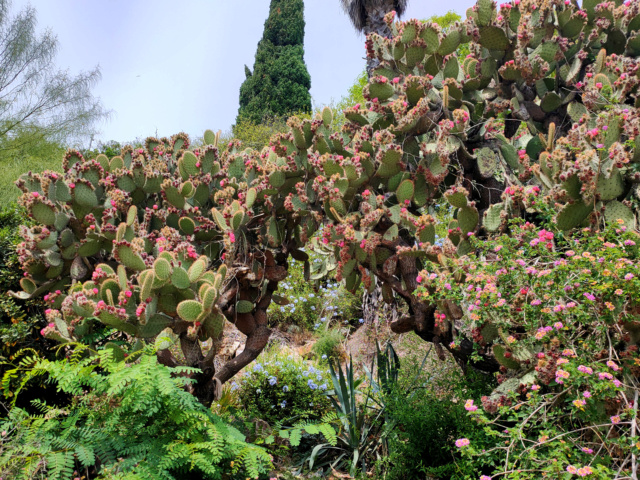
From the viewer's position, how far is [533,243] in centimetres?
225

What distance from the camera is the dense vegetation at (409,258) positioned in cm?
214

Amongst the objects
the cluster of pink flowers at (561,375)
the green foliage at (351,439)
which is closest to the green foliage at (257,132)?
the green foliage at (351,439)

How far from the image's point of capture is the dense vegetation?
214 cm

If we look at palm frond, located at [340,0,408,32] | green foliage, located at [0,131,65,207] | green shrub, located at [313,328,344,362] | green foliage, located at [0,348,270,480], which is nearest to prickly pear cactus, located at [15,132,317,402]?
green foliage, located at [0,348,270,480]

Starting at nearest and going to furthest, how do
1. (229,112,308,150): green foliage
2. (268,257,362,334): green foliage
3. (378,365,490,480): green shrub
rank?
(378,365,490,480): green shrub, (268,257,362,334): green foliage, (229,112,308,150): green foliage

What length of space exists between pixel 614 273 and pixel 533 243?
38 centimetres

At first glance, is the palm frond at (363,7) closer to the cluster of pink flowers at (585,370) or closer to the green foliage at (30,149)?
the green foliage at (30,149)

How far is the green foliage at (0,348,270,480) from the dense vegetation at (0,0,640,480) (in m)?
0.02

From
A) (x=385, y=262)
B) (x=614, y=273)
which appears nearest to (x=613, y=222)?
(x=614, y=273)

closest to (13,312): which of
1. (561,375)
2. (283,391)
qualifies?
(283,391)

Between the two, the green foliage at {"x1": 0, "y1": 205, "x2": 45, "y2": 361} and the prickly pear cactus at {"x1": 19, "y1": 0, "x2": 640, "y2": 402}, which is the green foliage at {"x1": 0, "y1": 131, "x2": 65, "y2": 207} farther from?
the prickly pear cactus at {"x1": 19, "y1": 0, "x2": 640, "y2": 402}

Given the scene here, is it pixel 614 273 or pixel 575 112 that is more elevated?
pixel 575 112

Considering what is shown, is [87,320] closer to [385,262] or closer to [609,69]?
[385,262]

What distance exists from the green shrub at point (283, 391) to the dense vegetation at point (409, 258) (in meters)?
0.58
